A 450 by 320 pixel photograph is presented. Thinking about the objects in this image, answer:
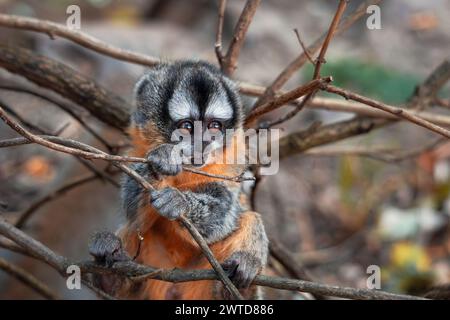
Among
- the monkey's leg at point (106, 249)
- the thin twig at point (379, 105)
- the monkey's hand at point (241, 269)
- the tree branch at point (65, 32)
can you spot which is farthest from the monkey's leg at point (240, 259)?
the tree branch at point (65, 32)

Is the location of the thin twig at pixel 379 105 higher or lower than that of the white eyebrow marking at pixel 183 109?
lower

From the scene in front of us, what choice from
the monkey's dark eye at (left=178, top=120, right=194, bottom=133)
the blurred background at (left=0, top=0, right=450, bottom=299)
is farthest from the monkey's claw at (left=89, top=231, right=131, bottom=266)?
the blurred background at (left=0, top=0, right=450, bottom=299)

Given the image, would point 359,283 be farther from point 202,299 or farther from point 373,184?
point 202,299

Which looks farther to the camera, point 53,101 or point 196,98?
point 53,101

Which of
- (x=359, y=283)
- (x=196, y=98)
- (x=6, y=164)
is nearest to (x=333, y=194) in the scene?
(x=359, y=283)

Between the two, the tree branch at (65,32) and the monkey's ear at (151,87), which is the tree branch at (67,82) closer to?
the tree branch at (65,32)

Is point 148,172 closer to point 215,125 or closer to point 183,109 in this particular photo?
point 183,109
